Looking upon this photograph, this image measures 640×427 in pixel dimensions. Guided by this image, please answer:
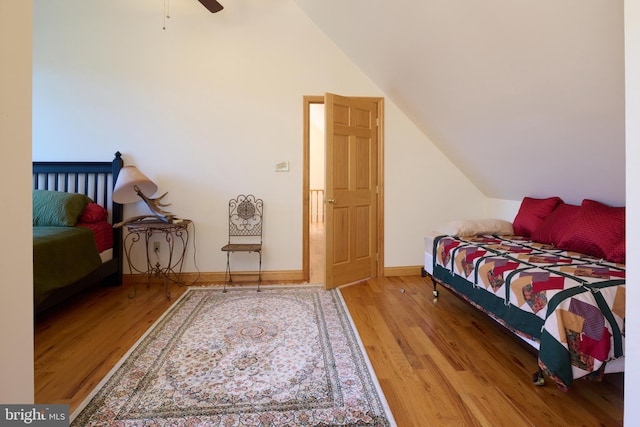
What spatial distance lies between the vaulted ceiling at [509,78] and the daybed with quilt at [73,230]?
2.95 m

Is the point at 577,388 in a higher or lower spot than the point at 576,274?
lower

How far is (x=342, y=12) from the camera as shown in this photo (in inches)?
118

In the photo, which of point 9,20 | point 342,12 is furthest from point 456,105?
point 9,20

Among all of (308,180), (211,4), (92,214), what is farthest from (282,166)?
(92,214)

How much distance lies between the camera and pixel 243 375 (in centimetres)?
172

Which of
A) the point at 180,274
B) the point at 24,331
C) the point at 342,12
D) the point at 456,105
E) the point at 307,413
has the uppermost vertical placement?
the point at 342,12

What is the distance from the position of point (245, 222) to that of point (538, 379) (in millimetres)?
2867

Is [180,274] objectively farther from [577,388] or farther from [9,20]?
[577,388]

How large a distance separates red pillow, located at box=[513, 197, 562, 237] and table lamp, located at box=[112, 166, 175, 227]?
135 inches

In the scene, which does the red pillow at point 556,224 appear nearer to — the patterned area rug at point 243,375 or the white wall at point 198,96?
the white wall at point 198,96

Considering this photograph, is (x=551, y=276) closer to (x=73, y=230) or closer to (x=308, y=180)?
(x=308, y=180)

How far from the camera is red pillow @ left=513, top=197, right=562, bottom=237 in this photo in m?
2.78

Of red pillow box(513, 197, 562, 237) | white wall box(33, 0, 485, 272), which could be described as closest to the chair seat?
white wall box(33, 0, 485, 272)

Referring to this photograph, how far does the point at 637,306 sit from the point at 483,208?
316 centimetres
